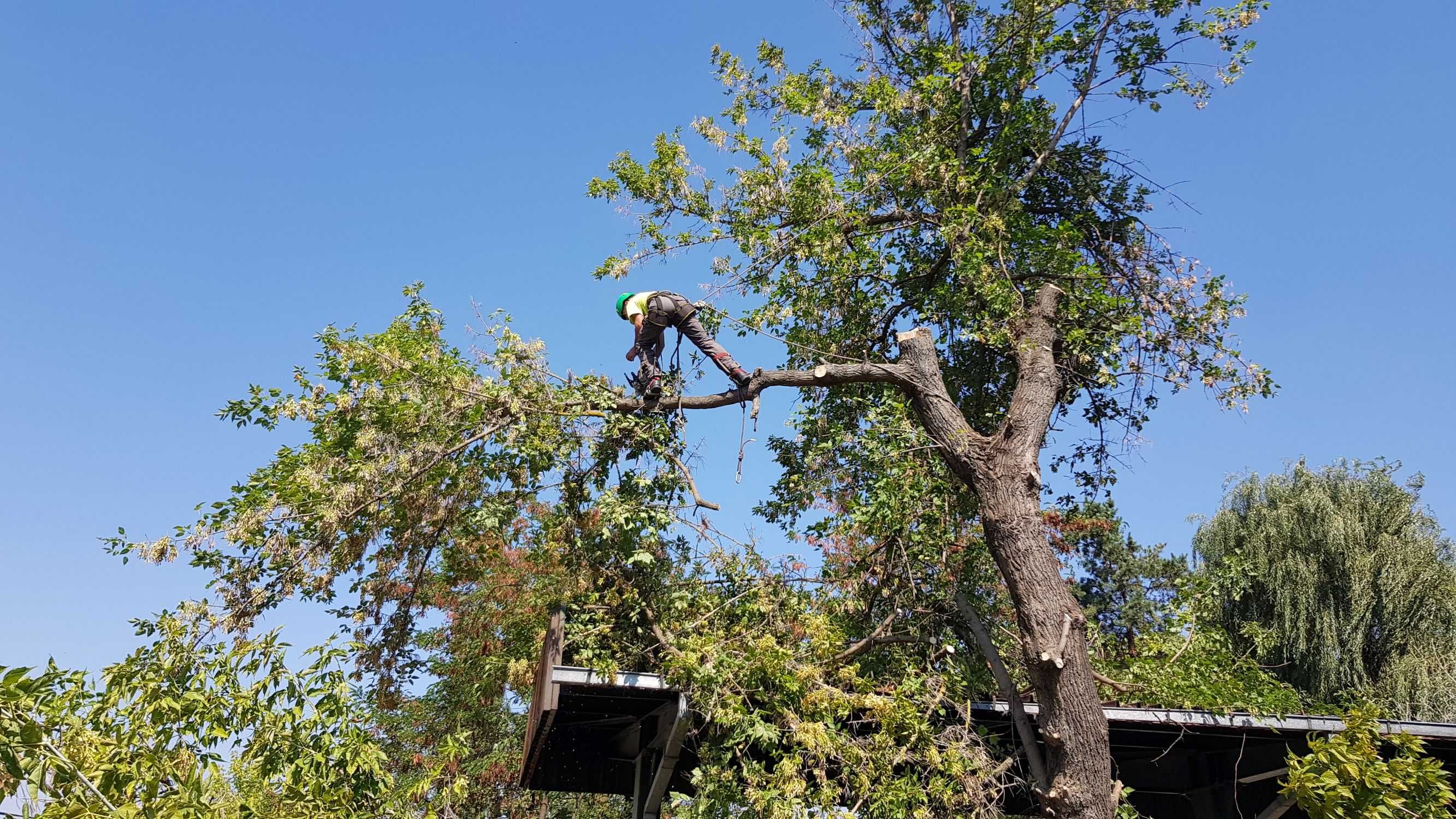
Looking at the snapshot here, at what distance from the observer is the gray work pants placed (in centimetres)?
736

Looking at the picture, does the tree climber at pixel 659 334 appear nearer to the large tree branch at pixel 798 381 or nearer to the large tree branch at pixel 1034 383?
the large tree branch at pixel 798 381

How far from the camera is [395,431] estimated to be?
7219 millimetres

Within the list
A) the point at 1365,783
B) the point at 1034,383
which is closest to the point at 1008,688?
the point at 1365,783

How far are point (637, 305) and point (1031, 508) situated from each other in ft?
11.0

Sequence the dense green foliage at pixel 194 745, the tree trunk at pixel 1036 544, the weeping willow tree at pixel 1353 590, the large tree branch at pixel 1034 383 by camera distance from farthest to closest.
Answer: the weeping willow tree at pixel 1353 590 → the large tree branch at pixel 1034 383 → the tree trunk at pixel 1036 544 → the dense green foliage at pixel 194 745

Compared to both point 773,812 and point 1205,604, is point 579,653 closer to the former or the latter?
point 773,812

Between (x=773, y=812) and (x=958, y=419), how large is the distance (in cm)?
336

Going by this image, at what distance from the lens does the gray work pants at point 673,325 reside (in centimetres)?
736

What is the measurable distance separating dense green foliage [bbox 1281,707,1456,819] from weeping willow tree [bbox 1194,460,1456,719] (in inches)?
351

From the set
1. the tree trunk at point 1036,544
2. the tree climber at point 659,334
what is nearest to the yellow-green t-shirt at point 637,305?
the tree climber at point 659,334

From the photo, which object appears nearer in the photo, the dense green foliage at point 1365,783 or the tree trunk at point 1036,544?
the dense green foliage at point 1365,783

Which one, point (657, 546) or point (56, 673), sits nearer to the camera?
point (56, 673)

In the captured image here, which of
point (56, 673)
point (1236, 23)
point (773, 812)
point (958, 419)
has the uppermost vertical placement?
point (1236, 23)

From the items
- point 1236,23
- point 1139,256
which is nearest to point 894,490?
point 1139,256
